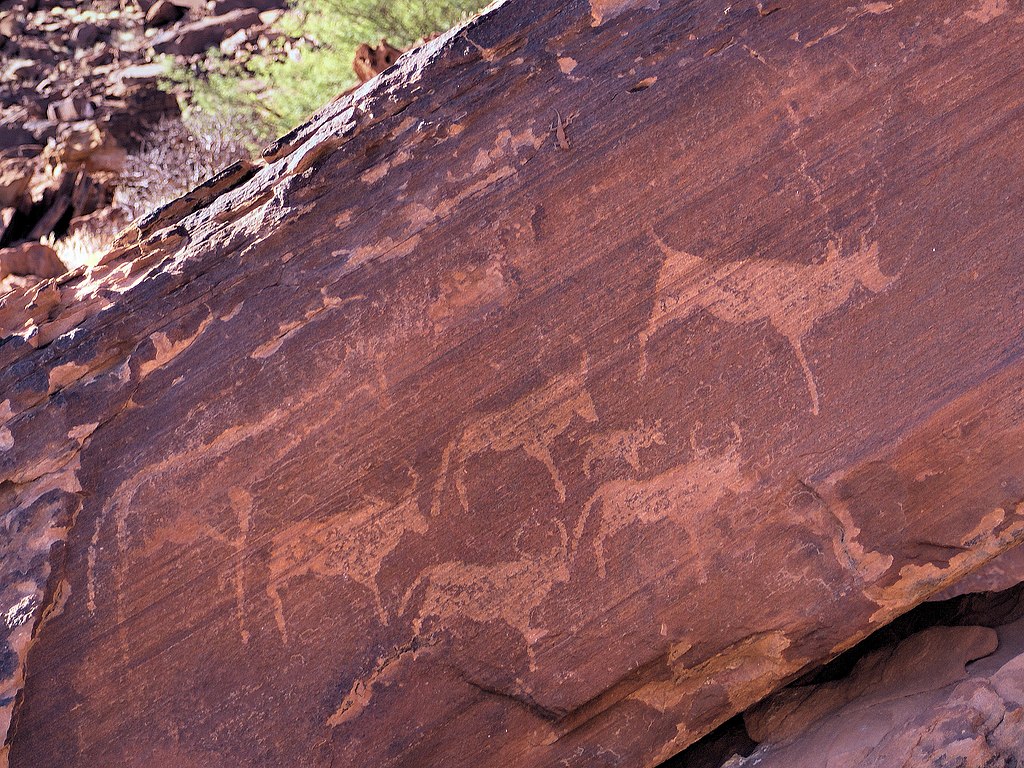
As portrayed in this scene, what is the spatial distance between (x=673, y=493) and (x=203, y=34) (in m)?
8.63

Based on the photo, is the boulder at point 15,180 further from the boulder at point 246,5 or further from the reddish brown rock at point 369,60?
the reddish brown rock at point 369,60

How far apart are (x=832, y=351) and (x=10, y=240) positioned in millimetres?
6614

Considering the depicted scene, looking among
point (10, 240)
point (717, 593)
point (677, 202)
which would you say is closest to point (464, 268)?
point (677, 202)

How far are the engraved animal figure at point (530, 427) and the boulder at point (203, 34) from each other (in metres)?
8.21

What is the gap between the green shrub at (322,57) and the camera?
6637mm

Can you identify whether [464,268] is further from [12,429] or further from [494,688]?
[12,429]

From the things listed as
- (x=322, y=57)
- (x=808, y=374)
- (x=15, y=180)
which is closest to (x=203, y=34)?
(x=15, y=180)

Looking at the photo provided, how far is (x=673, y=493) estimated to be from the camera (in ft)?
7.24

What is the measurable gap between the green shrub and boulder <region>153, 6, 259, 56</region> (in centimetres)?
163

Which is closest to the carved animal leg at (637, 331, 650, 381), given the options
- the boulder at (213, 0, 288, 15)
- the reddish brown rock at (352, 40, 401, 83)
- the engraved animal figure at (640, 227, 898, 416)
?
the engraved animal figure at (640, 227, 898, 416)

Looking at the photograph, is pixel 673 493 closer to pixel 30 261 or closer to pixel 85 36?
pixel 30 261

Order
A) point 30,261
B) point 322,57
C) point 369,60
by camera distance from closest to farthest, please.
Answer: point 369,60, point 30,261, point 322,57

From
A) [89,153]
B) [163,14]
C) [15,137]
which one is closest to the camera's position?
[89,153]

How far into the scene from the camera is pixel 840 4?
2182 millimetres
